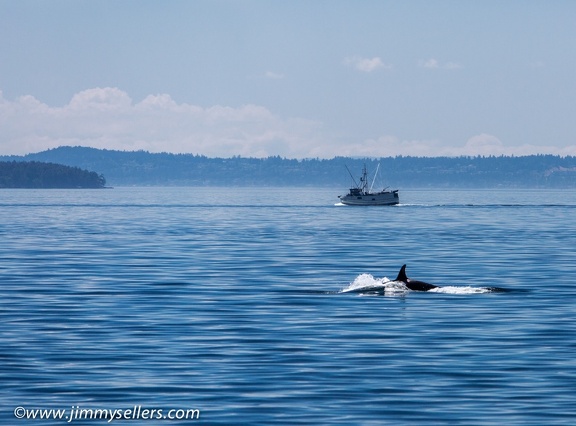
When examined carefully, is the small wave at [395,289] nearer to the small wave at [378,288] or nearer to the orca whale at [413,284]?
the small wave at [378,288]

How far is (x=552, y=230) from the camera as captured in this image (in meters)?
120

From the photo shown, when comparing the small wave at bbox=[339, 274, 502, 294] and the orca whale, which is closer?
the small wave at bbox=[339, 274, 502, 294]

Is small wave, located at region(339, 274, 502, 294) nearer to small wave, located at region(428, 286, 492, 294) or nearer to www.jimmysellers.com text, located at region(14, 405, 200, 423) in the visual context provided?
small wave, located at region(428, 286, 492, 294)

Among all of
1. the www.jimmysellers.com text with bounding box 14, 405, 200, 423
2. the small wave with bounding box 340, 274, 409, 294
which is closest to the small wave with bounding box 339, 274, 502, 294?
the small wave with bounding box 340, 274, 409, 294

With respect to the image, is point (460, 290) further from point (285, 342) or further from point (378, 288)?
point (285, 342)

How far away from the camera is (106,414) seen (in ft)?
76.4

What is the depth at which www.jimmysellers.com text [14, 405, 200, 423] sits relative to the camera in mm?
22984

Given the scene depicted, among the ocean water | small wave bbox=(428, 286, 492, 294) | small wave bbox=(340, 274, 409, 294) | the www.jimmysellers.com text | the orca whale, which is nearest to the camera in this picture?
the www.jimmysellers.com text

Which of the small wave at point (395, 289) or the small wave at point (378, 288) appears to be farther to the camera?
the small wave at point (378, 288)

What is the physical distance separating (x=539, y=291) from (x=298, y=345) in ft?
64.7

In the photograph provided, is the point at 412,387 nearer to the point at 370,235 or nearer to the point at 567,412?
the point at 567,412

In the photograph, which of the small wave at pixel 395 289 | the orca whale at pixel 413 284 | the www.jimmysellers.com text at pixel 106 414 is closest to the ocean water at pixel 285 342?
the www.jimmysellers.com text at pixel 106 414

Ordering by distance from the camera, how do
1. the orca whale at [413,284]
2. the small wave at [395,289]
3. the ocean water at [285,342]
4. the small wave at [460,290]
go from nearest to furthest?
1. the ocean water at [285,342]
2. the small wave at [460,290]
3. the small wave at [395,289]
4. the orca whale at [413,284]

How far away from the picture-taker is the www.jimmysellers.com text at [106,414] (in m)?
23.0
